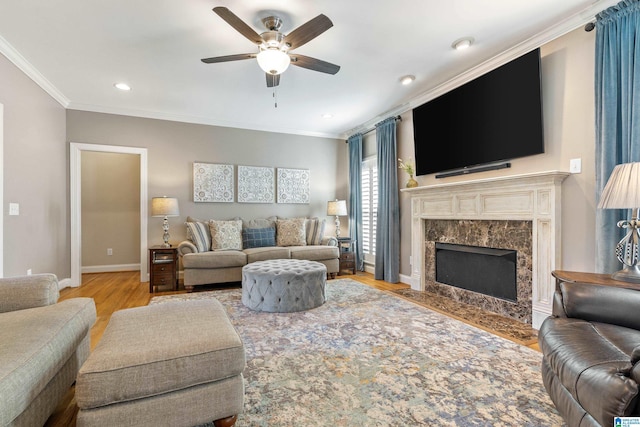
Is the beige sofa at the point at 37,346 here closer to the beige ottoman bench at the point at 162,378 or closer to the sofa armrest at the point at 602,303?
the beige ottoman bench at the point at 162,378

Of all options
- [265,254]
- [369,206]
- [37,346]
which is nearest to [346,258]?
[369,206]

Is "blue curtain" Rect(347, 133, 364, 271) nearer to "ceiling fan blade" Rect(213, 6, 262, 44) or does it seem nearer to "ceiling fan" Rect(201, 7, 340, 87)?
"ceiling fan" Rect(201, 7, 340, 87)

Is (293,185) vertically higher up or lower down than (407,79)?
lower down

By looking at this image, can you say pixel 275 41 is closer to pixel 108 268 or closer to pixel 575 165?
pixel 575 165

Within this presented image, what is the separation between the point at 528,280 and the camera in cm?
282

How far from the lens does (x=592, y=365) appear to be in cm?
116

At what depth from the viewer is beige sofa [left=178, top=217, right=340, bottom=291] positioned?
414 cm

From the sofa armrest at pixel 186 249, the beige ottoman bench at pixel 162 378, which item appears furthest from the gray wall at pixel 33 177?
the beige ottoman bench at pixel 162 378

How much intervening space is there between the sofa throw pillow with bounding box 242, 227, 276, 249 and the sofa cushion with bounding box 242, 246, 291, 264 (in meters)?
0.22

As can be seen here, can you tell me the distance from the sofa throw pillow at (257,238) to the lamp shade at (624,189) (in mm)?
4113

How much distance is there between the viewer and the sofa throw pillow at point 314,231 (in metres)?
5.31

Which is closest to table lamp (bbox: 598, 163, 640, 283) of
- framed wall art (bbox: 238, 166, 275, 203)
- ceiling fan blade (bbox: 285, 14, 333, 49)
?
ceiling fan blade (bbox: 285, 14, 333, 49)

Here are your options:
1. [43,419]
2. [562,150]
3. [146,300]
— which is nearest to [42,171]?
[146,300]

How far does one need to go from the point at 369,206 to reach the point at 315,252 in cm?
140
